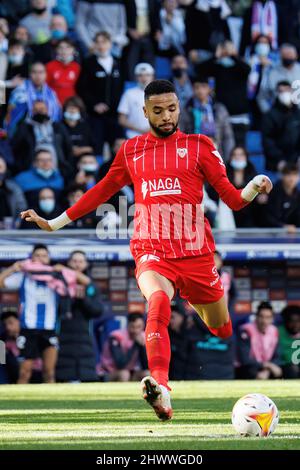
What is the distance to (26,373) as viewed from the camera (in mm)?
16656

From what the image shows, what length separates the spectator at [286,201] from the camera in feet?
59.6

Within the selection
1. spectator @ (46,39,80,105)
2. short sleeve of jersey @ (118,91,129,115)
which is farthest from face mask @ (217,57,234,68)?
spectator @ (46,39,80,105)

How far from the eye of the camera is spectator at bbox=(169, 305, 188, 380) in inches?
669

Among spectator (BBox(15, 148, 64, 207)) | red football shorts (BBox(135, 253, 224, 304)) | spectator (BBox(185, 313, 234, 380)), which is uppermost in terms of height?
spectator (BBox(15, 148, 64, 207))

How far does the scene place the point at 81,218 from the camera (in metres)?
17.8

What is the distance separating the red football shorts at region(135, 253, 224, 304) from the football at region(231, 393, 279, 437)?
1.43m

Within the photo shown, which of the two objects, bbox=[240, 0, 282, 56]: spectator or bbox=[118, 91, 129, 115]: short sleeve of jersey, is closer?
bbox=[118, 91, 129, 115]: short sleeve of jersey

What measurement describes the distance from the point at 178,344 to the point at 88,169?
277 centimetres

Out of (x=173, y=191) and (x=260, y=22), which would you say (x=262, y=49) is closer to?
(x=260, y=22)

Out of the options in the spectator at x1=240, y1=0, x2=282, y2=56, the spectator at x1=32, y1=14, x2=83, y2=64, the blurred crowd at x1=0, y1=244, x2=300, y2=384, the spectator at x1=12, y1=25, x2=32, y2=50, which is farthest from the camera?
the spectator at x1=240, y1=0, x2=282, y2=56

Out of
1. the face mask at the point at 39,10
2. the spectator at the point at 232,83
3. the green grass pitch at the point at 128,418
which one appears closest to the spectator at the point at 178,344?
the green grass pitch at the point at 128,418

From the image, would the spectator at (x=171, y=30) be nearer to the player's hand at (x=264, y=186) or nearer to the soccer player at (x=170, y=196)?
the soccer player at (x=170, y=196)

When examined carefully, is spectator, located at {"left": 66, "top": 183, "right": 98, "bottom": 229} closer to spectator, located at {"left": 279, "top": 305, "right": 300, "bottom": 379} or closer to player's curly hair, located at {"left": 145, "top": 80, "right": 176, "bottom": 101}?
spectator, located at {"left": 279, "top": 305, "right": 300, "bottom": 379}
